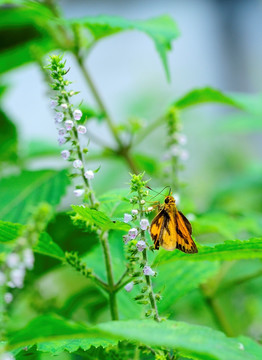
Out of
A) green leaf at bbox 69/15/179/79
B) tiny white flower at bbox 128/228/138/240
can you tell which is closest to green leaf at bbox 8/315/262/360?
tiny white flower at bbox 128/228/138/240

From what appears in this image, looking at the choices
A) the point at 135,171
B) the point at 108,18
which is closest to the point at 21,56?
the point at 108,18

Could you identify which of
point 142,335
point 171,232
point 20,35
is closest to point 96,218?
point 171,232

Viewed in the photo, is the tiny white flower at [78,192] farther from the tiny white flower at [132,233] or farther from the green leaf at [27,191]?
the green leaf at [27,191]

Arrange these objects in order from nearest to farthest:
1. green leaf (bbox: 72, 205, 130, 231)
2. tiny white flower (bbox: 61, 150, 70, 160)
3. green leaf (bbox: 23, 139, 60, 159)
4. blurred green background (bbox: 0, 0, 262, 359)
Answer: green leaf (bbox: 72, 205, 130, 231) → tiny white flower (bbox: 61, 150, 70, 160) → blurred green background (bbox: 0, 0, 262, 359) → green leaf (bbox: 23, 139, 60, 159)

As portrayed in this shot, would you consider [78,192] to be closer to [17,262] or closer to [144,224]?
[144,224]

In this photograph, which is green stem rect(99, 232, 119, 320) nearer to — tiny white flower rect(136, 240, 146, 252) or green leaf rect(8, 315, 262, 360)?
tiny white flower rect(136, 240, 146, 252)

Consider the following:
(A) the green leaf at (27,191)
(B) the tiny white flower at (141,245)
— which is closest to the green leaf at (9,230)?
(B) the tiny white flower at (141,245)

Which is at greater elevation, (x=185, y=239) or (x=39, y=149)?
(x=39, y=149)
